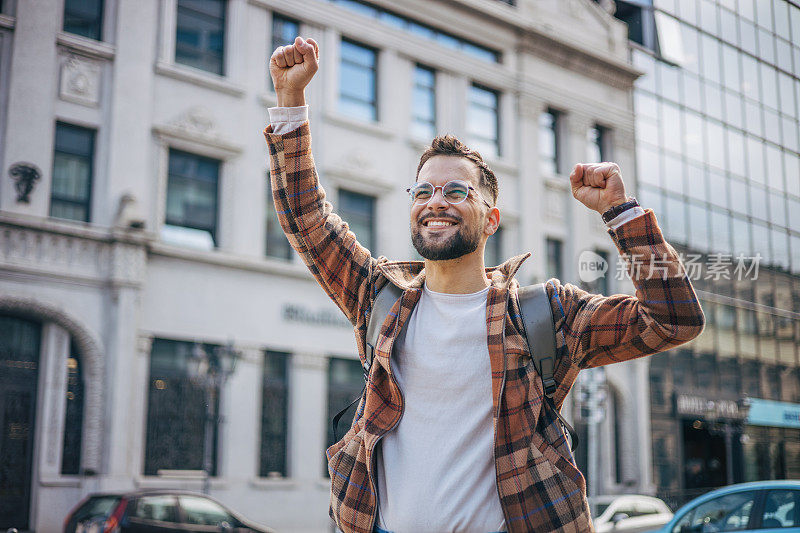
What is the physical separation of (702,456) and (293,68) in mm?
31960

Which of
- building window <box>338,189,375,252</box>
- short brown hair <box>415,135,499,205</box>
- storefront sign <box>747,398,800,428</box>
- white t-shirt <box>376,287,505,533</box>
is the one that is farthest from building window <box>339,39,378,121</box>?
white t-shirt <box>376,287,505,533</box>

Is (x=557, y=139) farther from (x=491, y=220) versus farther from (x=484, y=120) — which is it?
(x=491, y=220)

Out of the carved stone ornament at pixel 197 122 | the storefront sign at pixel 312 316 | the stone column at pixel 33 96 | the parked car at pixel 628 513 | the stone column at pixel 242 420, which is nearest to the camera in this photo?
the parked car at pixel 628 513

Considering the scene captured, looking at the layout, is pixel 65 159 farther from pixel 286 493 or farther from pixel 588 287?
pixel 588 287

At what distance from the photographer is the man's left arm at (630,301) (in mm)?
2438

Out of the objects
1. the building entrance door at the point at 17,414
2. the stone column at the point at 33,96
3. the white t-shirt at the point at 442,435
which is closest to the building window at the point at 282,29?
the stone column at the point at 33,96

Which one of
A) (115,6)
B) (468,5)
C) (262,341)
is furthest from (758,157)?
(115,6)

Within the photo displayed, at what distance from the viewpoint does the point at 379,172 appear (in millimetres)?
22562

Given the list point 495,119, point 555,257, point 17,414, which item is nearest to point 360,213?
point 495,119

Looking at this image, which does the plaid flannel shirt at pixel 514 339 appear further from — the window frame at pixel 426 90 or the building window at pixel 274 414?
the window frame at pixel 426 90

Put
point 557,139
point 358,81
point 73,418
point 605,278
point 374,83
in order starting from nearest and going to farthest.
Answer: point 73,418 < point 358,81 < point 374,83 < point 605,278 < point 557,139

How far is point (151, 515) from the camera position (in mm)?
12727

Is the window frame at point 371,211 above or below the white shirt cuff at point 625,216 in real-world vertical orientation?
above

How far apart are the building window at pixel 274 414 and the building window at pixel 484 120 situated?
9000 millimetres
